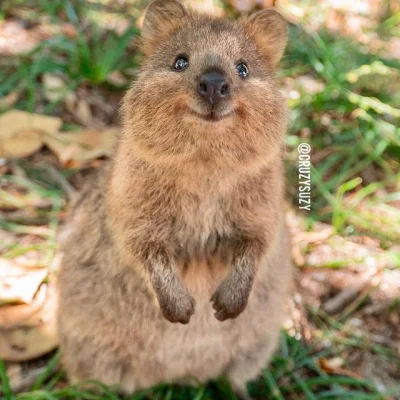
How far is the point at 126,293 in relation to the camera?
394 cm

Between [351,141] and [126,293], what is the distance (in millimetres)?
2934

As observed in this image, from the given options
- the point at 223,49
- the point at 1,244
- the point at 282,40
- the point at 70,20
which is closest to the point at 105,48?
the point at 70,20

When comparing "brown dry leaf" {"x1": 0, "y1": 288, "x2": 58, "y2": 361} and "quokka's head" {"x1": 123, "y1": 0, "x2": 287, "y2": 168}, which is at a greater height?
"quokka's head" {"x1": 123, "y1": 0, "x2": 287, "y2": 168}

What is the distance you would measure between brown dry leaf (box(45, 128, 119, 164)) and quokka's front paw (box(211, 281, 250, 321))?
2291 mm

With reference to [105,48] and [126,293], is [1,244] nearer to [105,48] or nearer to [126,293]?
[126,293]

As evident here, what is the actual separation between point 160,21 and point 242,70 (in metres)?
0.66

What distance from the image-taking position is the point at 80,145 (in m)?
5.64

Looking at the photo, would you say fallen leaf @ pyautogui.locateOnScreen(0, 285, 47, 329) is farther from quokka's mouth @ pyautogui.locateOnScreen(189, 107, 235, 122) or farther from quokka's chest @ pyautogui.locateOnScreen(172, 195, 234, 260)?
quokka's mouth @ pyautogui.locateOnScreen(189, 107, 235, 122)

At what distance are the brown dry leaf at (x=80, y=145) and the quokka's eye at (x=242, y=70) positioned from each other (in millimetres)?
2314

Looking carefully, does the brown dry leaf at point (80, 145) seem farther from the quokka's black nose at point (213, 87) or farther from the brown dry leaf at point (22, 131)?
the quokka's black nose at point (213, 87)

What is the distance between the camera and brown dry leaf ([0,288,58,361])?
4.41 m

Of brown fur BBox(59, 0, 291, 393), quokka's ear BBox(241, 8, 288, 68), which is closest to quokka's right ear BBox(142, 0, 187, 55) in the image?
brown fur BBox(59, 0, 291, 393)

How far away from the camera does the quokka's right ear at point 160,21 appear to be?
370 centimetres

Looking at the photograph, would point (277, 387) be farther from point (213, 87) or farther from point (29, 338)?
point (213, 87)
